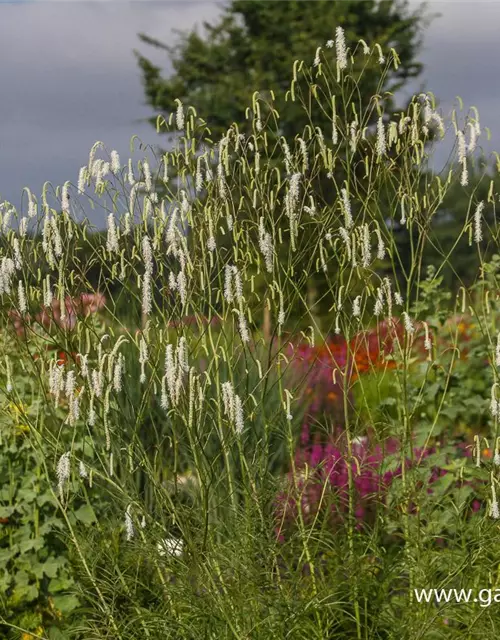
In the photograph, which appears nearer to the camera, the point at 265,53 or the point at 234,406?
the point at 234,406

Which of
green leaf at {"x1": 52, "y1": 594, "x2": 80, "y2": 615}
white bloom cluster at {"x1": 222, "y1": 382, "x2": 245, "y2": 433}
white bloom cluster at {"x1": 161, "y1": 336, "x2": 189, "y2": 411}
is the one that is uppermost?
white bloom cluster at {"x1": 161, "y1": 336, "x2": 189, "y2": 411}

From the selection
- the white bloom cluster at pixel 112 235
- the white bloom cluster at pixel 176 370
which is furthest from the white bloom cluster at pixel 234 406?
the white bloom cluster at pixel 112 235

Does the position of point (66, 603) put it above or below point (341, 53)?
below

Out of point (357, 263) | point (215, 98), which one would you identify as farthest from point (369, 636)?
point (215, 98)

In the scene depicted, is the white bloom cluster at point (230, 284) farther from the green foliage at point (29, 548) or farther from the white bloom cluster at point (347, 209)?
the green foliage at point (29, 548)

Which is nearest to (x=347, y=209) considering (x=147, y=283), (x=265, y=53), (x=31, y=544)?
(x=147, y=283)

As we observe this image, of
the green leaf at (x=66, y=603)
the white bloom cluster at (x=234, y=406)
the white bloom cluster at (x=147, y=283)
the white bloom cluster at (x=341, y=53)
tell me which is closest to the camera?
the white bloom cluster at (x=234, y=406)

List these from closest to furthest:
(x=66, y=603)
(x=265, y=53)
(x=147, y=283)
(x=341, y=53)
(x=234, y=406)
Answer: (x=234, y=406) < (x=147, y=283) < (x=341, y=53) < (x=66, y=603) < (x=265, y=53)

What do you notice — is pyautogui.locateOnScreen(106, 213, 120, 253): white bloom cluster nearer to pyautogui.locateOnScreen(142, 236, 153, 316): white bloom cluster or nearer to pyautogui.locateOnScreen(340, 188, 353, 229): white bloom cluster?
pyautogui.locateOnScreen(142, 236, 153, 316): white bloom cluster

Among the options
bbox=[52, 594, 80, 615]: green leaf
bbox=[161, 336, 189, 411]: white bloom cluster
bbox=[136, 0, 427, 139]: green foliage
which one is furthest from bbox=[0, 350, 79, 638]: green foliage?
bbox=[136, 0, 427, 139]: green foliage

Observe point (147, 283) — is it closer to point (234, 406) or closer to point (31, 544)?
point (234, 406)

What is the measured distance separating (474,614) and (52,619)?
2.82 metres

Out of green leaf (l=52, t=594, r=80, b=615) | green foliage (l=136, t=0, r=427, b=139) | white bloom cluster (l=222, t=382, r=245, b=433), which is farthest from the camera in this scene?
green foliage (l=136, t=0, r=427, b=139)

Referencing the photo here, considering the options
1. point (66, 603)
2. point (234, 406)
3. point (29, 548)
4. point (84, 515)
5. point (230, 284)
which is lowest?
point (66, 603)
